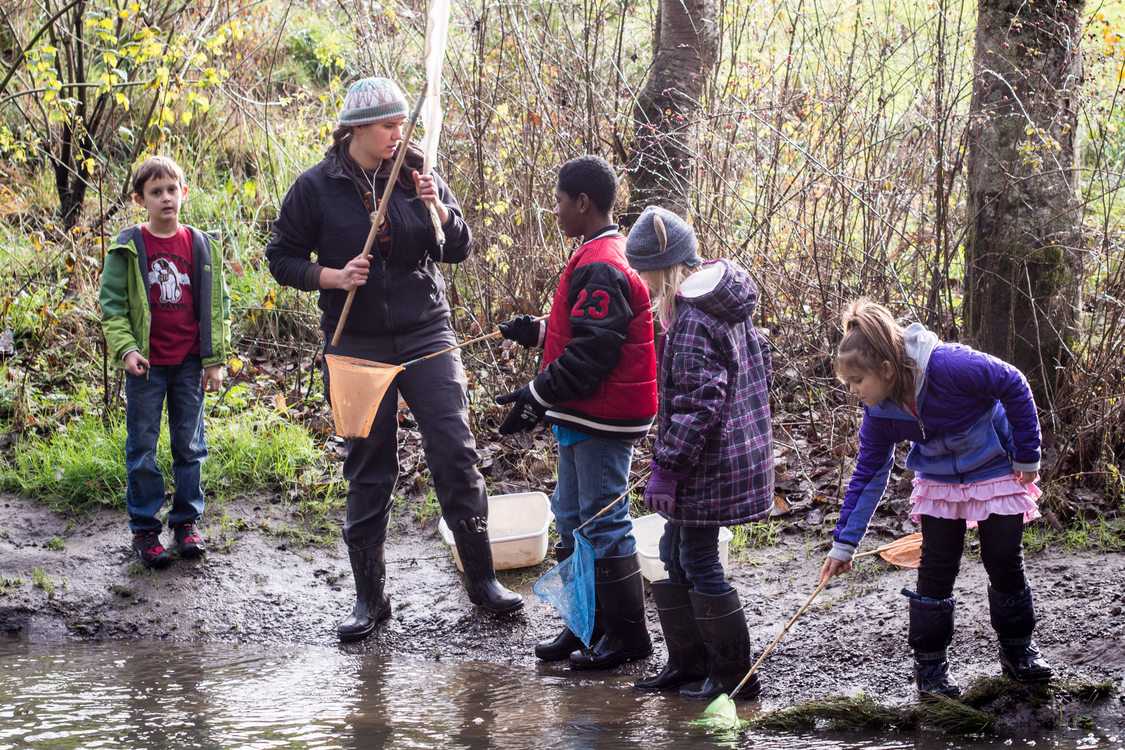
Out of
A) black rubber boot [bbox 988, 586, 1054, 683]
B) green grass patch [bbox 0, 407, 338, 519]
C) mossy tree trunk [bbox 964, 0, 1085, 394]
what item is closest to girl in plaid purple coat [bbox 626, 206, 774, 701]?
black rubber boot [bbox 988, 586, 1054, 683]

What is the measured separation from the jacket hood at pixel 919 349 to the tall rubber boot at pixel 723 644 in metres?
0.98

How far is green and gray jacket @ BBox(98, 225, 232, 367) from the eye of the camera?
5008 mm

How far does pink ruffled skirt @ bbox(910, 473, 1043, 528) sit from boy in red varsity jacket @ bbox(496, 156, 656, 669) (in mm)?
1115

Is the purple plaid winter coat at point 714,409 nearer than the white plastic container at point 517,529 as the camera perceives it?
Yes

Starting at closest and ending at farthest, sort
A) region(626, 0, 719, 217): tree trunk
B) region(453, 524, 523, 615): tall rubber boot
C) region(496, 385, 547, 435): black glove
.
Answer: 1. region(496, 385, 547, 435): black glove
2. region(453, 524, 523, 615): tall rubber boot
3. region(626, 0, 719, 217): tree trunk

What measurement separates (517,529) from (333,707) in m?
1.64

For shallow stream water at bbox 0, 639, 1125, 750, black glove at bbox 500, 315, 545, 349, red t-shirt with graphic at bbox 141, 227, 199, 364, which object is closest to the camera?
shallow stream water at bbox 0, 639, 1125, 750

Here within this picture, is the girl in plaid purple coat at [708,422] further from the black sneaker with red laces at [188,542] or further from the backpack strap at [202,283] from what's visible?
the black sneaker with red laces at [188,542]

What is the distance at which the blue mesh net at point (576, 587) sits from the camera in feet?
12.9

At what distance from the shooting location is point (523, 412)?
4.09 meters

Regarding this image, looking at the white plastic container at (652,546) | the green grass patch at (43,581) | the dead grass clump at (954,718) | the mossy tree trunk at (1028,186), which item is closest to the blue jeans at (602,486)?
the white plastic container at (652,546)

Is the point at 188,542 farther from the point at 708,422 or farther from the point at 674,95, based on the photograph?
the point at 674,95

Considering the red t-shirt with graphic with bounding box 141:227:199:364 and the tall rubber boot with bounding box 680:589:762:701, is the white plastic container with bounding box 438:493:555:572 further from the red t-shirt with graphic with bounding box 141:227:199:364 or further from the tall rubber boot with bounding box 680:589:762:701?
the red t-shirt with graphic with bounding box 141:227:199:364

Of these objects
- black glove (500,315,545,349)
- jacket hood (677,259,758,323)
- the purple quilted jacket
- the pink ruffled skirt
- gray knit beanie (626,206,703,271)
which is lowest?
the pink ruffled skirt
